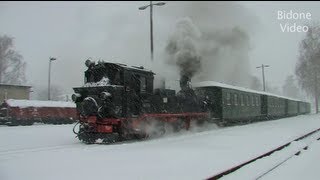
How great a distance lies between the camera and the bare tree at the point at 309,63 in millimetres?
49719

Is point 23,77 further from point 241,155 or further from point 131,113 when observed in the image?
point 241,155

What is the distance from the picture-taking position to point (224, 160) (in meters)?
10.5

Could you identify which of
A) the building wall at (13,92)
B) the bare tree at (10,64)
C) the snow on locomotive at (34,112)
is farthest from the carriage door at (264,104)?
the bare tree at (10,64)

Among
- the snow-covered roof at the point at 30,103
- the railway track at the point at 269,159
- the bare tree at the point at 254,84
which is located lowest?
the railway track at the point at 269,159

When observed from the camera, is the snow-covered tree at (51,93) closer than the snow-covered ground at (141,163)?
No

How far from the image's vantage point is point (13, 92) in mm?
41562

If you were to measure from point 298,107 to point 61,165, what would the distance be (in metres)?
56.6

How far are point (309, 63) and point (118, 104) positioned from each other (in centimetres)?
4515

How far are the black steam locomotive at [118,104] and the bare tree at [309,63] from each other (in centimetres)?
3402

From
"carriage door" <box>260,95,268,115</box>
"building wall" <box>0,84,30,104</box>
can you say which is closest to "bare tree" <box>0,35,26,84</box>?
"building wall" <box>0,84,30,104</box>

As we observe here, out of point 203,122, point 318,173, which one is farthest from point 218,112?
point 318,173

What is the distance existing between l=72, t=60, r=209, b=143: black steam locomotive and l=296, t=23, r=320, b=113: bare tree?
34016 mm

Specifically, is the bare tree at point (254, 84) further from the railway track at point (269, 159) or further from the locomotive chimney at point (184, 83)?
the railway track at point (269, 159)

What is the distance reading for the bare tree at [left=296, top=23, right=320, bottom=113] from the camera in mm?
49719
